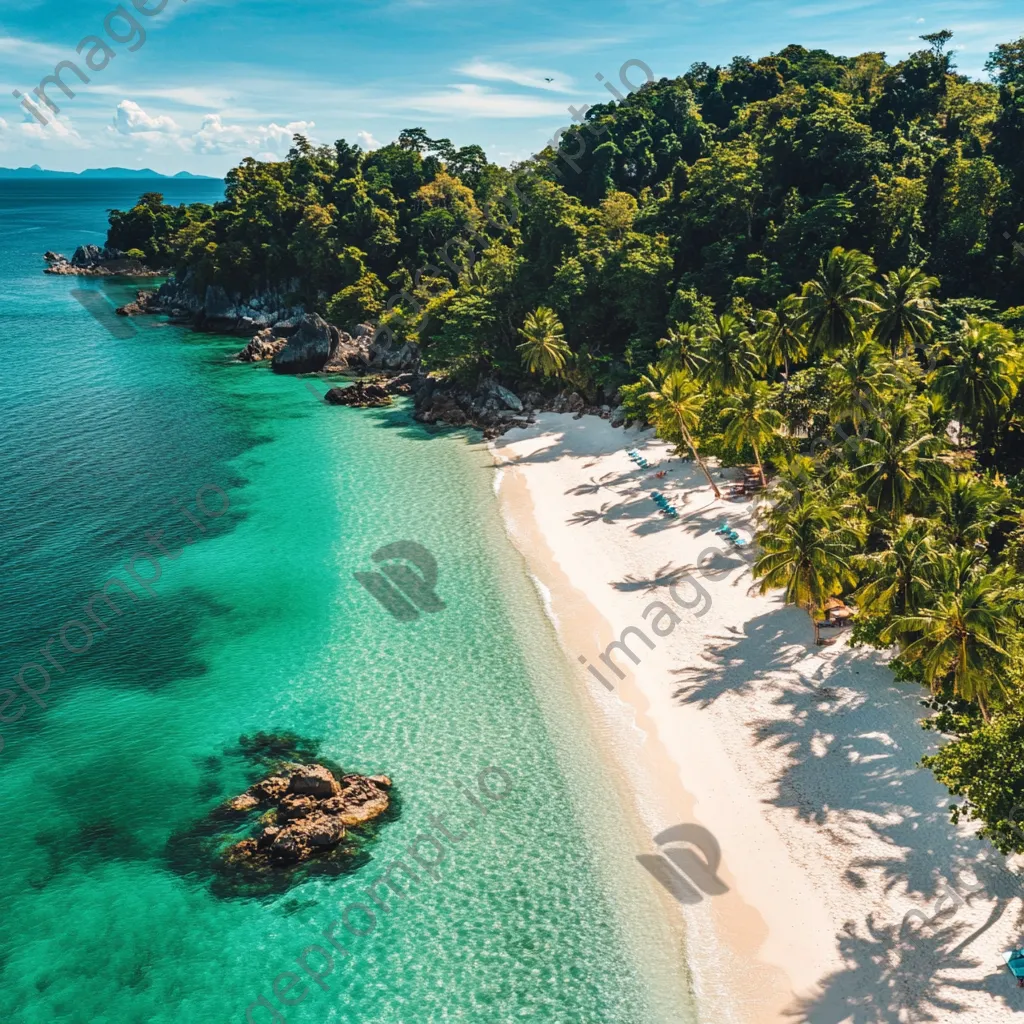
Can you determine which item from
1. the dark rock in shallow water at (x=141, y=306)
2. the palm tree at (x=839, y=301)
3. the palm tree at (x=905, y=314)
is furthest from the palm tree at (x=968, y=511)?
the dark rock in shallow water at (x=141, y=306)

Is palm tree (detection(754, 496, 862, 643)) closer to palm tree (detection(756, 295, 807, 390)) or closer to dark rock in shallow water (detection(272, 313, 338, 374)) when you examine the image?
palm tree (detection(756, 295, 807, 390))

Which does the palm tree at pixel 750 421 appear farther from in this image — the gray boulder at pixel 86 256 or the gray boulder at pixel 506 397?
the gray boulder at pixel 86 256

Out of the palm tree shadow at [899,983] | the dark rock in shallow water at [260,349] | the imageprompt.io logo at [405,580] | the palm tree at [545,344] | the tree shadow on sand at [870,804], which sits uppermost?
the palm tree at [545,344]

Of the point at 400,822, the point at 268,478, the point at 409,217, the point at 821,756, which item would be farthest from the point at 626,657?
the point at 409,217

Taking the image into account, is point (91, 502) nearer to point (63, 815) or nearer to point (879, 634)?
point (63, 815)

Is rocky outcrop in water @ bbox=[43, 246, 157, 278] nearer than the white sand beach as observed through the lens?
No

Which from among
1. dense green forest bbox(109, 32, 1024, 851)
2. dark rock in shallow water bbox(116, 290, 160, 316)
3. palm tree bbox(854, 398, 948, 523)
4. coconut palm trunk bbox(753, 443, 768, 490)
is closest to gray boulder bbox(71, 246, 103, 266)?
dark rock in shallow water bbox(116, 290, 160, 316)

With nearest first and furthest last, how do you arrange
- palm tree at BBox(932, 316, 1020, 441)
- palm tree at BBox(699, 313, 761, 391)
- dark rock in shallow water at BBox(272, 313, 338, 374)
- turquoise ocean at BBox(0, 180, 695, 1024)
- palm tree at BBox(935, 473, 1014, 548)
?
→ turquoise ocean at BBox(0, 180, 695, 1024) < palm tree at BBox(935, 473, 1014, 548) < palm tree at BBox(932, 316, 1020, 441) < palm tree at BBox(699, 313, 761, 391) < dark rock in shallow water at BBox(272, 313, 338, 374)
